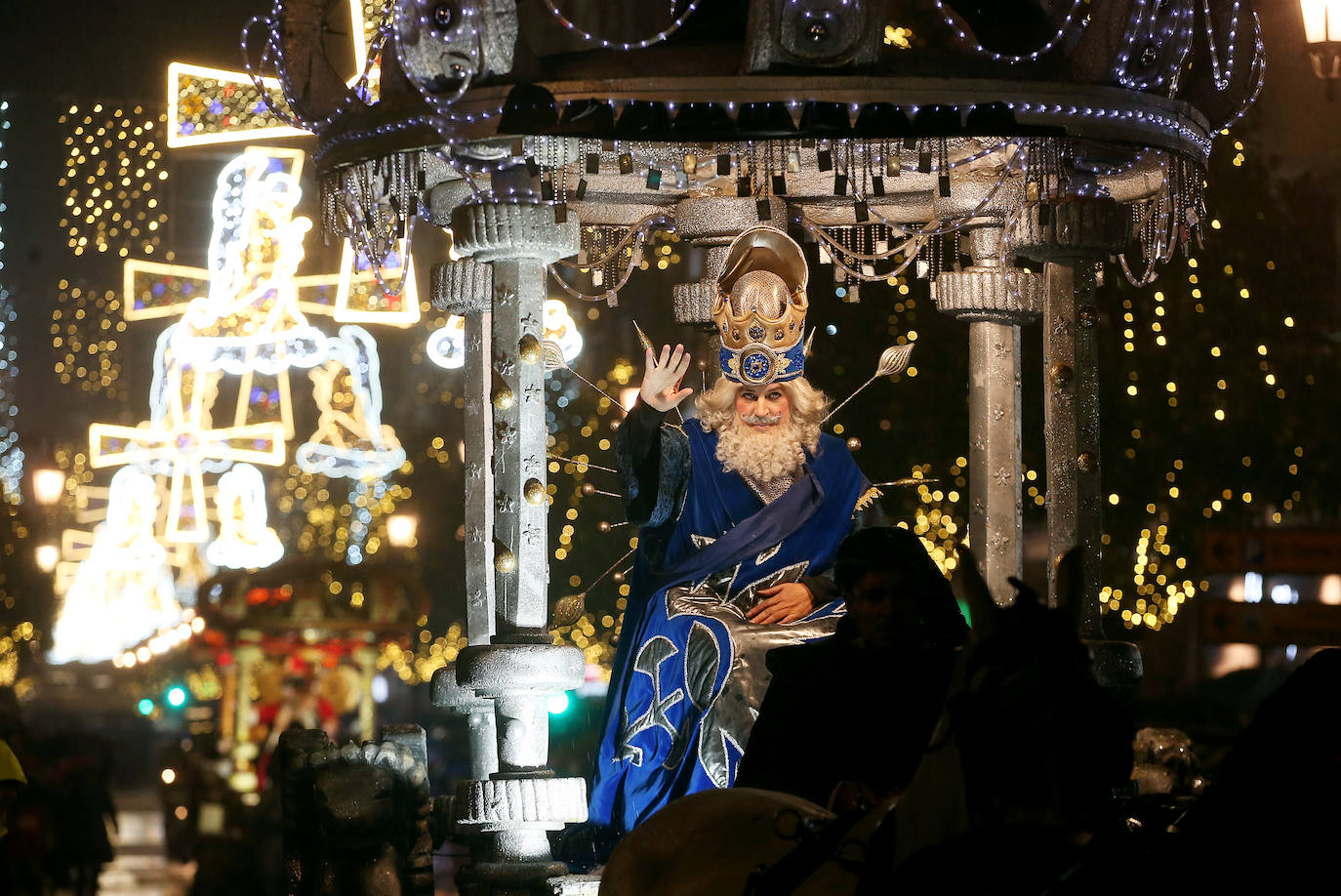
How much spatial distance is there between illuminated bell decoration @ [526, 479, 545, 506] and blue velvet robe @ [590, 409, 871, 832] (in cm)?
60

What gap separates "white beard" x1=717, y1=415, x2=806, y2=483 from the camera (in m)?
10.2

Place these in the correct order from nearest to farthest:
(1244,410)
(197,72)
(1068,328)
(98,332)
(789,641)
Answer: (789,641) → (1068,328) → (197,72) → (1244,410) → (98,332)

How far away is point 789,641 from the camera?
922 centimetres

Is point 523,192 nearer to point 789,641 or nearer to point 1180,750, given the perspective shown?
point 789,641

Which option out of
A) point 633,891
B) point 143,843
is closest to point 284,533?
point 143,843

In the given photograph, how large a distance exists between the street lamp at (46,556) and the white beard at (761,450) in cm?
3887

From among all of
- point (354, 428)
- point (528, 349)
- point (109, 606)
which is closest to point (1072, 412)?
point (528, 349)

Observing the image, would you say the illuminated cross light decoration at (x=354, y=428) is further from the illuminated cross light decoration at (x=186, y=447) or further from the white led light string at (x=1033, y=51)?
the white led light string at (x=1033, y=51)

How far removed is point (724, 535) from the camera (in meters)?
9.94

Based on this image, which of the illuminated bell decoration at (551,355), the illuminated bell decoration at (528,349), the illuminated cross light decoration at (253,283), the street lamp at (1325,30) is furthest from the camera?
the illuminated cross light decoration at (253,283)

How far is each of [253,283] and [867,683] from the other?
13589 millimetres

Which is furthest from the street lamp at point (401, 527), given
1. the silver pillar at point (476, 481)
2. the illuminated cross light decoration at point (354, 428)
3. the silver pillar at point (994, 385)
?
the silver pillar at point (994, 385)

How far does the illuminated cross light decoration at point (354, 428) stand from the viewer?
1714cm

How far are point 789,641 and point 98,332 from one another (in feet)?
90.6
